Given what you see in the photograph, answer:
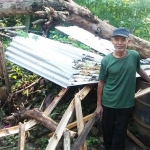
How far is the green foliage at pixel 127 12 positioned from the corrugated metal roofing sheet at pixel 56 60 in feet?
10.5

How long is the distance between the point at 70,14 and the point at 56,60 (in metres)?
0.93

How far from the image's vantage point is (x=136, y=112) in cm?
450

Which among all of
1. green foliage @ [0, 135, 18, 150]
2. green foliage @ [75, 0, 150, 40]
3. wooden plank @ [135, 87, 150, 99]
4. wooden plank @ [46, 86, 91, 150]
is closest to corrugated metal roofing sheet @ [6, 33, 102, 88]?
wooden plank @ [46, 86, 91, 150]

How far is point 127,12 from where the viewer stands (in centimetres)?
842

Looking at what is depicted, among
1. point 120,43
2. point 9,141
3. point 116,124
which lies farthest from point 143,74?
point 9,141

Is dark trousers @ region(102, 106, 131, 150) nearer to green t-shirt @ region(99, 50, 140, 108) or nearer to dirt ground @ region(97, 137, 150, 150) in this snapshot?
green t-shirt @ region(99, 50, 140, 108)

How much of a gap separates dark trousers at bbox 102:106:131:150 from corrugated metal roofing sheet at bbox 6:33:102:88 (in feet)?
2.59

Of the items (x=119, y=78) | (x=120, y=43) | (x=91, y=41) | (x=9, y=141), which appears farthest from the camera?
(x=91, y=41)

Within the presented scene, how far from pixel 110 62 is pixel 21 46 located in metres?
2.67

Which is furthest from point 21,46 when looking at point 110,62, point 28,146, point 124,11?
point 124,11

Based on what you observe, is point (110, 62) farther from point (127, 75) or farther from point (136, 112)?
point (136, 112)

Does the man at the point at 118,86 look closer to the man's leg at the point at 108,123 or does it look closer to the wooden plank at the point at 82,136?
the man's leg at the point at 108,123

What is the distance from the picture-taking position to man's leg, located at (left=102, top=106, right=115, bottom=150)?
12.3ft

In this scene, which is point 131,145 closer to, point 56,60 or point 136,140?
point 136,140
